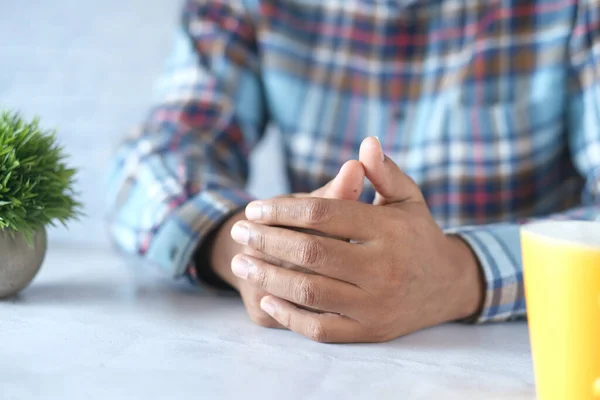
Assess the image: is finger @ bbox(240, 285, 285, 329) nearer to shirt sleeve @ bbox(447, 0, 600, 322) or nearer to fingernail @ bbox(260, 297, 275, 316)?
fingernail @ bbox(260, 297, 275, 316)

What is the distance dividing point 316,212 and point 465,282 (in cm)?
20

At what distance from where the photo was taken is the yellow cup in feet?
1.28

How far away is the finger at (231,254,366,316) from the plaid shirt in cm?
35

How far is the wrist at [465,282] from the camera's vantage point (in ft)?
2.21

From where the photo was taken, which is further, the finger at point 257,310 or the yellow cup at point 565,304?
the finger at point 257,310

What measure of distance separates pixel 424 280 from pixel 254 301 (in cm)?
18

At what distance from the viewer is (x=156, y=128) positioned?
3.39 ft

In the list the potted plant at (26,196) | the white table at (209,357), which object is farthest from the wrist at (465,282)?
the potted plant at (26,196)

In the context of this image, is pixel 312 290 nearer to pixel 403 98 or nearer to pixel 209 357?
pixel 209 357

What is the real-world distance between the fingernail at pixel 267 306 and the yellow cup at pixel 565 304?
26cm

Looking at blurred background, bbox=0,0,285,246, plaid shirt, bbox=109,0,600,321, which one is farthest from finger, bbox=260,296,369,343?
blurred background, bbox=0,0,285,246

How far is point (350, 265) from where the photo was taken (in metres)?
0.60

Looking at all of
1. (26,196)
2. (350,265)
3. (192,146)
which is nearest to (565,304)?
(350,265)

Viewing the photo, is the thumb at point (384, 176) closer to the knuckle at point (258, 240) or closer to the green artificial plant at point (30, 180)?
the knuckle at point (258, 240)
